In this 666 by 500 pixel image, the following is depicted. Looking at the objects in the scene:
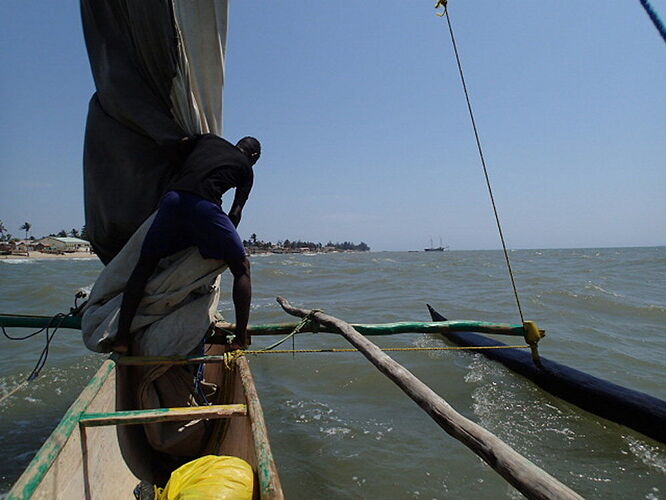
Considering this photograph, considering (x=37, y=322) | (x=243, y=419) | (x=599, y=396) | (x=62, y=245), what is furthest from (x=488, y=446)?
(x=62, y=245)

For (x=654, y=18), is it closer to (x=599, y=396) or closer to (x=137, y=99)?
(x=137, y=99)

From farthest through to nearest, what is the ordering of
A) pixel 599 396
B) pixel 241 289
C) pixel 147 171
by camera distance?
pixel 599 396
pixel 147 171
pixel 241 289

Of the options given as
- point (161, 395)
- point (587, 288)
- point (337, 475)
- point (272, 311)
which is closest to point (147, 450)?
point (161, 395)

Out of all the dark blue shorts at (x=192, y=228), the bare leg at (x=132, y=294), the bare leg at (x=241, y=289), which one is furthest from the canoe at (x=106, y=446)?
the dark blue shorts at (x=192, y=228)

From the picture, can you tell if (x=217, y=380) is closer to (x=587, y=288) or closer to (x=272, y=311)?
(x=272, y=311)

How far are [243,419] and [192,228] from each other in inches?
46.1

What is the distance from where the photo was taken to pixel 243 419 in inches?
88.0

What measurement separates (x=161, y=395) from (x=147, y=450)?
0.45 metres

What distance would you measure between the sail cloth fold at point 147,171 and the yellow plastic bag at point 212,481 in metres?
0.92

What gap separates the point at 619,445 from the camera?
11.8 feet

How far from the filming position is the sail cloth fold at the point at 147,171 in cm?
A: 237

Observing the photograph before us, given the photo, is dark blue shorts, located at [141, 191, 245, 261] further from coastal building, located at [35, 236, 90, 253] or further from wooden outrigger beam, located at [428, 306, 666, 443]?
coastal building, located at [35, 236, 90, 253]

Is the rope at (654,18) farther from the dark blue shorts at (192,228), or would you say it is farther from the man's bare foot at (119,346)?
the man's bare foot at (119,346)

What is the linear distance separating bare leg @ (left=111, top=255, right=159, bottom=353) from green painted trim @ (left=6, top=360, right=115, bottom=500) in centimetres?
28
